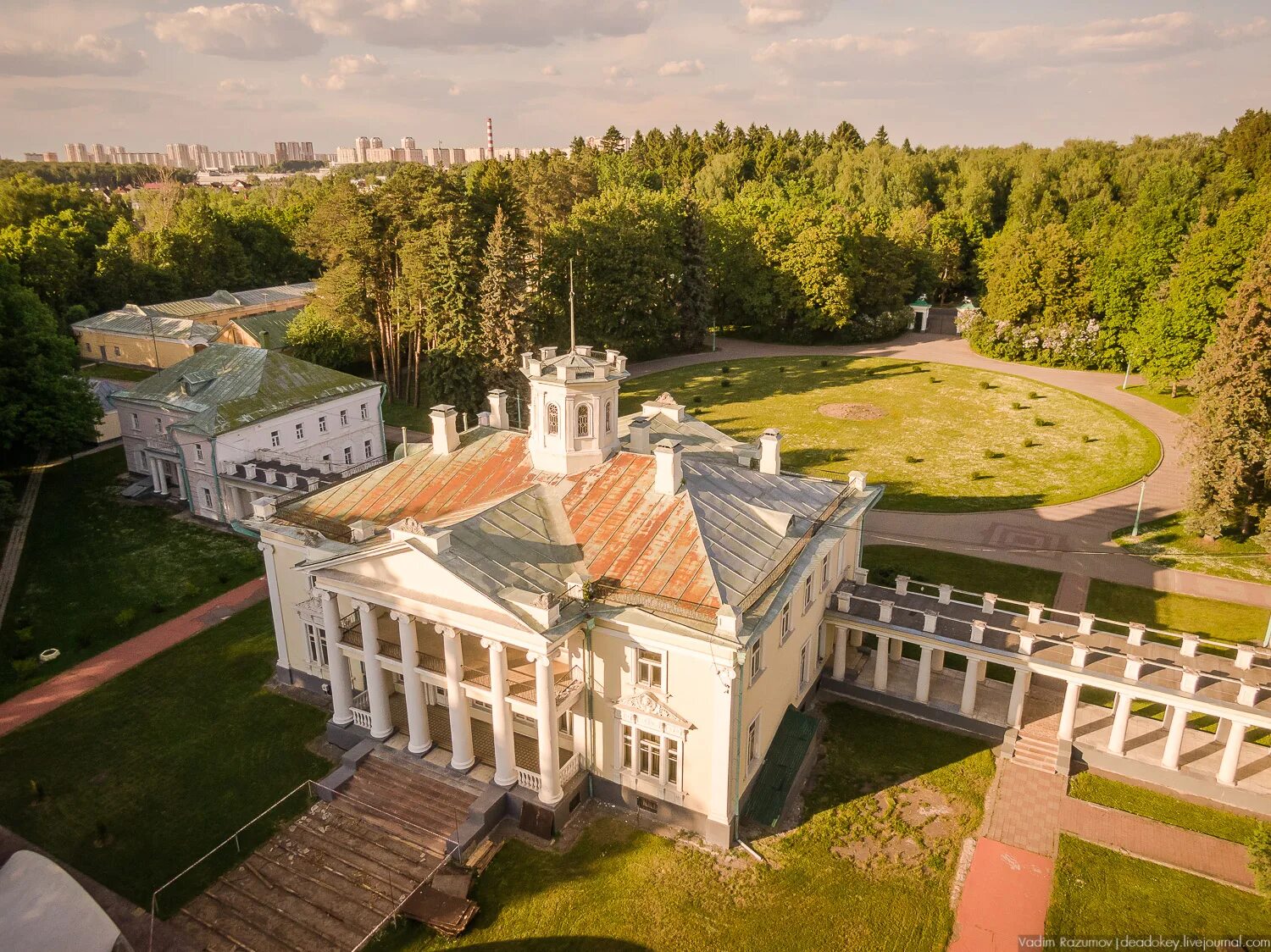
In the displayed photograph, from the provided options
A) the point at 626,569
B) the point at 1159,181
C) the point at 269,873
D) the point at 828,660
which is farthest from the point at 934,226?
the point at 269,873

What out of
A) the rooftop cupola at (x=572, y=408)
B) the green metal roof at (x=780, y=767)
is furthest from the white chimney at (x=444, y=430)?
the green metal roof at (x=780, y=767)

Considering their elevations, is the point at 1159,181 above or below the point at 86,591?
above

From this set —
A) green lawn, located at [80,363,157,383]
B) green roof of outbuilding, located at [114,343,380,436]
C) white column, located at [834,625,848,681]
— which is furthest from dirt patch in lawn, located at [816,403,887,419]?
green lawn, located at [80,363,157,383]

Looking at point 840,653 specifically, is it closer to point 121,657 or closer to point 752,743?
point 752,743

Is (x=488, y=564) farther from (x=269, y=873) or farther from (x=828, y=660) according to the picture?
(x=828, y=660)

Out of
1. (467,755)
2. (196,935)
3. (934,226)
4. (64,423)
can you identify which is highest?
(934,226)

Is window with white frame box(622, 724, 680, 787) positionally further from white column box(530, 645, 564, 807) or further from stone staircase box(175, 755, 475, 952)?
stone staircase box(175, 755, 475, 952)
